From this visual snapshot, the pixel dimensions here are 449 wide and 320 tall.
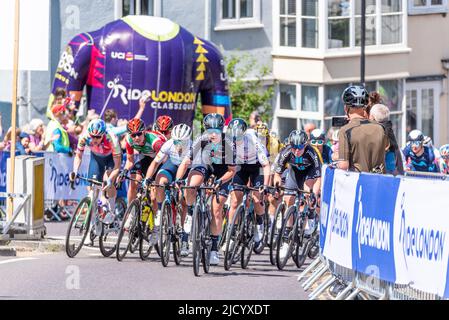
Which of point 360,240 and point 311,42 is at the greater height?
point 311,42

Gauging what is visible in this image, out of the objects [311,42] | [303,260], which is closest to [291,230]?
[303,260]

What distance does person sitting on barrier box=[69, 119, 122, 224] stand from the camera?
20.1 m

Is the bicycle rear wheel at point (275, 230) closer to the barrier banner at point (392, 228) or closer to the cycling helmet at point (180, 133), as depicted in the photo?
the cycling helmet at point (180, 133)

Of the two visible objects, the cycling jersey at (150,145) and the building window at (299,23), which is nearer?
the cycling jersey at (150,145)

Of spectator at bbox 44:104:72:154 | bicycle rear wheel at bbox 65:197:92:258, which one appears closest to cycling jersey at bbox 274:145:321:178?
bicycle rear wheel at bbox 65:197:92:258

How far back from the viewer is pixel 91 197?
19.9 metres

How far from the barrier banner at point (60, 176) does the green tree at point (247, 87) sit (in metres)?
10.8

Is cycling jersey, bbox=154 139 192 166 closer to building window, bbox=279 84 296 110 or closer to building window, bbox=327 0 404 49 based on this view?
building window, bbox=279 84 296 110

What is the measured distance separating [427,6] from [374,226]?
2733 cm

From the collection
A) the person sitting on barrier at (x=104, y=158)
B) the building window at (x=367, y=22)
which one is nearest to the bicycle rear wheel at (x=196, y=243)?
the person sitting on barrier at (x=104, y=158)

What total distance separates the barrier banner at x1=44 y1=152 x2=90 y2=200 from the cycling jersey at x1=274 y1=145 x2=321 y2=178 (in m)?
6.62

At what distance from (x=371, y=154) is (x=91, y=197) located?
4.99 meters

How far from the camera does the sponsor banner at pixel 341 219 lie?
15086mm

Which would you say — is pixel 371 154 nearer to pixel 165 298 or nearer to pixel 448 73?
pixel 165 298
